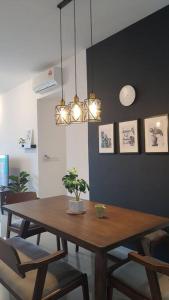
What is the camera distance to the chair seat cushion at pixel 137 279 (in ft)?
5.09

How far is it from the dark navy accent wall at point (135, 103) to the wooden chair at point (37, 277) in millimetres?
1370

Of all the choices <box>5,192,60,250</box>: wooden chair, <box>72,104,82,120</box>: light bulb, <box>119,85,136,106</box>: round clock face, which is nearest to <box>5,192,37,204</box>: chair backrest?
<box>5,192,60,250</box>: wooden chair

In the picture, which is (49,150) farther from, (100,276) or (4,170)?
(100,276)

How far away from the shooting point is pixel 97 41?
3.45 metres

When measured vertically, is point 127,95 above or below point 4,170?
above

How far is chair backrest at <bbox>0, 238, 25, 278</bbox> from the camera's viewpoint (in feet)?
4.90

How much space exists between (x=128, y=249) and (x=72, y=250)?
70cm

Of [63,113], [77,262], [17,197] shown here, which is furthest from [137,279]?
[17,197]

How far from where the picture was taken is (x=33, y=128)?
5.07 m

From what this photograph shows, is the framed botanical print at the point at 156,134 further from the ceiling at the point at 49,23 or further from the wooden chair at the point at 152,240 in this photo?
the ceiling at the point at 49,23

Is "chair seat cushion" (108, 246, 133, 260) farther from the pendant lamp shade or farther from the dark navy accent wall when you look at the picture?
the pendant lamp shade

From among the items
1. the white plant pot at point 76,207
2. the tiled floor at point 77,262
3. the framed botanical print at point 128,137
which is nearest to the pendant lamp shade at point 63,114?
the white plant pot at point 76,207

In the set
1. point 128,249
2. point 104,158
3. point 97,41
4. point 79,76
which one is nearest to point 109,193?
point 104,158

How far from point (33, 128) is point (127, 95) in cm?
254
